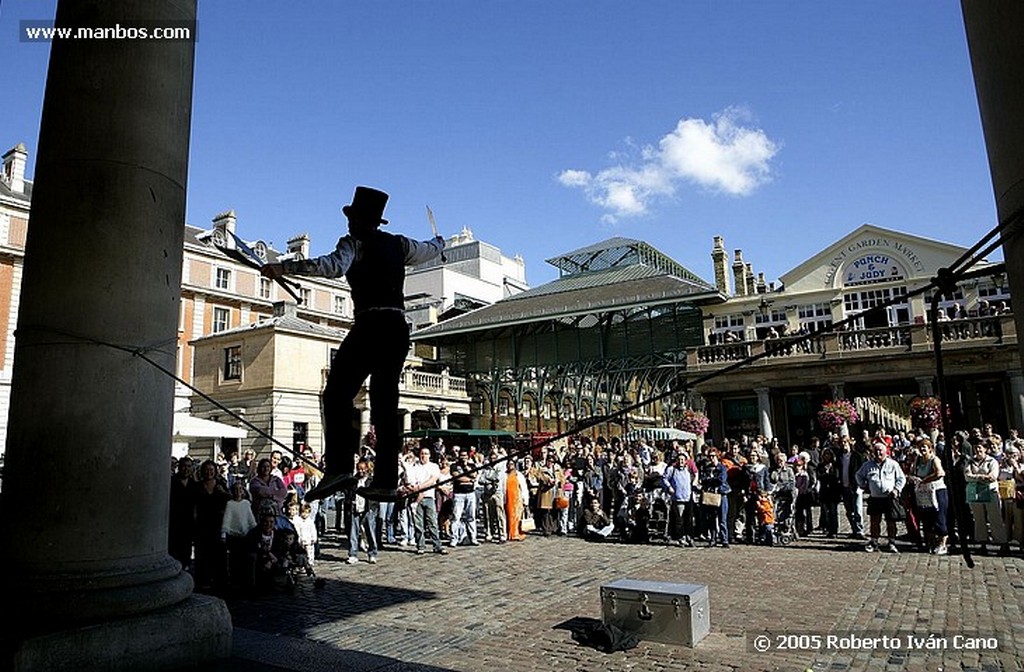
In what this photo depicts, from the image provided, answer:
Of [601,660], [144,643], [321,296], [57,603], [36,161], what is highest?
[321,296]

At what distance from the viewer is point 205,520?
1040 cm

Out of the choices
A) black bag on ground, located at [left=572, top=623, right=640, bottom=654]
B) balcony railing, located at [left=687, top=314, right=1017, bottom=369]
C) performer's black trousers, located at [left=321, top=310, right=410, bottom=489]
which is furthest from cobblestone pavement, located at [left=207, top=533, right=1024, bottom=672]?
balcony railing, located at [left=687, top=314, right=1017, bottom=369]

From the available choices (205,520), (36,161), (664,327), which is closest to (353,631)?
(205,520)

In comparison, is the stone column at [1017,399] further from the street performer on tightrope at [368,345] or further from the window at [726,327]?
the street performer on tightrope at [368,345]

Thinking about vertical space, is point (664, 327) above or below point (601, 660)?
above

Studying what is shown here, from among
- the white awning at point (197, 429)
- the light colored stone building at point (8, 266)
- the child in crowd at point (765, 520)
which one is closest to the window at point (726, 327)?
the child in crowd at point (765, 520)

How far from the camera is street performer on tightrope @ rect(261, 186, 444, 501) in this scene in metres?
4.04

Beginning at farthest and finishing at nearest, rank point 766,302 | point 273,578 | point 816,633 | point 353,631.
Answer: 1. point 766,302
2. point 273,578
3. point 353,631
4. point 816,633

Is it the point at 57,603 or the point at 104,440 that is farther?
the point at 104,440

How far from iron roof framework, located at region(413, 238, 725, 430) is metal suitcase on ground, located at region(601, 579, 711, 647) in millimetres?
22201

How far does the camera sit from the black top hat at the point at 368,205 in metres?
4.21

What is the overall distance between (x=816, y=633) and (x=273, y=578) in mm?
7295

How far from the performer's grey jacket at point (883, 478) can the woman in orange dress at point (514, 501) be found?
6.99 metres

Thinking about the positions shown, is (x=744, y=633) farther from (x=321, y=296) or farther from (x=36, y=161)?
(x=321, y=296)
